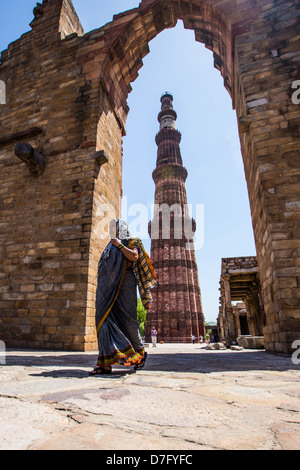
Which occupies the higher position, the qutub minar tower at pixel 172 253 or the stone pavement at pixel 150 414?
the qutub minar tower at pixel 172 253

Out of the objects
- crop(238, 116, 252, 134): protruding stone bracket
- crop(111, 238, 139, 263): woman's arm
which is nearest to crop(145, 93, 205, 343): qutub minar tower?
crop(238, 116, 252, 134): protruding stone bracket

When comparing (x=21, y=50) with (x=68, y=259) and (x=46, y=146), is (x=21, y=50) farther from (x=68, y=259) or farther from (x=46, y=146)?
(x=68, y=259)

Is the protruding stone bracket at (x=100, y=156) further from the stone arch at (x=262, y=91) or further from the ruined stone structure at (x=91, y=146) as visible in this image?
the stone arch at (x=262, y=91)

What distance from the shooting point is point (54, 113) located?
6.24 meters

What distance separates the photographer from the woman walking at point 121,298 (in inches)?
87.0

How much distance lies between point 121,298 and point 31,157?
4206 mm

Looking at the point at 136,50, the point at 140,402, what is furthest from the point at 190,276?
the point at 140,402

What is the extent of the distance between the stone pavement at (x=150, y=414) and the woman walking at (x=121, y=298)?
1.61 ft

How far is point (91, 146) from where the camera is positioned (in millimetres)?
5586

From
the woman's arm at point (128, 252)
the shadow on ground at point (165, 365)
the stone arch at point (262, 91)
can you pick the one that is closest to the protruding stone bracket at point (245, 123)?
the stone arch at point (262, 91)

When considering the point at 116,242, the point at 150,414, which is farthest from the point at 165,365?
the point at 150,414

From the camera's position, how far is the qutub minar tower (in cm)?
2069

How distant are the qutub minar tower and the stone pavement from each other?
19.8 metres
